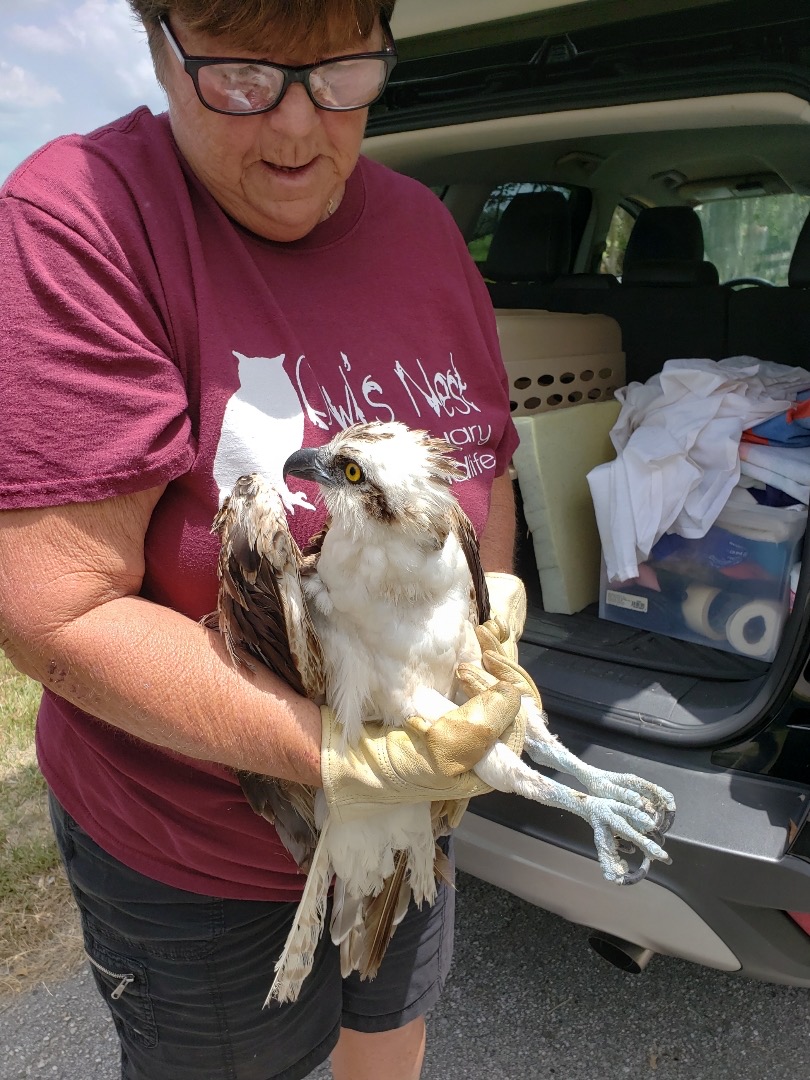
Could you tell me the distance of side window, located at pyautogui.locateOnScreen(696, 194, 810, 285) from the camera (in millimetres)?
4547

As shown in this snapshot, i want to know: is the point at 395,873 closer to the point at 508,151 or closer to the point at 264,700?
the point at 264,700

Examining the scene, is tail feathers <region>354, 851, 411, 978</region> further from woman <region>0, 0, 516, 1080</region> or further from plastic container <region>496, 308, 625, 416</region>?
plastic container <region>496, 308, 625, 416</region>

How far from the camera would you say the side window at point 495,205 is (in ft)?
17.2

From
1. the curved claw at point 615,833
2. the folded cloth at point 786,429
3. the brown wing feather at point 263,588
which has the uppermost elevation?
the brown wing feather at point 263,588

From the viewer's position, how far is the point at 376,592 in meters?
1.72

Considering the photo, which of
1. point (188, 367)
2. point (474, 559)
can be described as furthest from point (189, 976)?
point (188, 367)

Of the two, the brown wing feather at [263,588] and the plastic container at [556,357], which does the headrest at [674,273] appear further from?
the brown wing feather at [263,588]

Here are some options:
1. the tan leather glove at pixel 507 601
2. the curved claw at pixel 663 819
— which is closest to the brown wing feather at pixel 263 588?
the tan leather glove at pixel 507 601

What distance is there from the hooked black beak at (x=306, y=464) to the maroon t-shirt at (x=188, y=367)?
0.7 inches

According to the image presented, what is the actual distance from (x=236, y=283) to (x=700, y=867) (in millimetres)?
1713

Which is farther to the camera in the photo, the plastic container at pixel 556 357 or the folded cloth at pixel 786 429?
the plastic container at pixel 556 357

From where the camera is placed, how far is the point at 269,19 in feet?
4.38

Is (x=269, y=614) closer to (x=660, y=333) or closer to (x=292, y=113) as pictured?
(x=292, y=113)

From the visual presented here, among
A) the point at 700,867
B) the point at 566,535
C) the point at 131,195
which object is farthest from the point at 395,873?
the point at 566,535
